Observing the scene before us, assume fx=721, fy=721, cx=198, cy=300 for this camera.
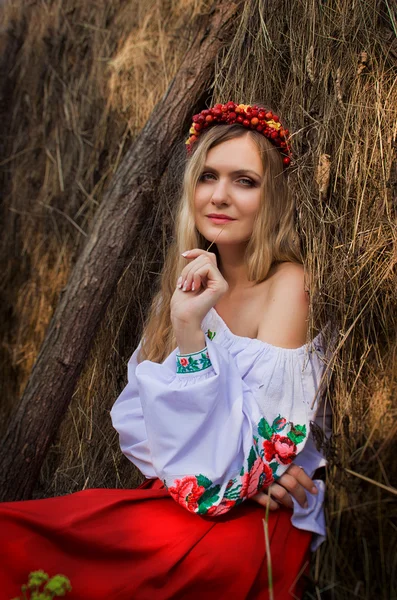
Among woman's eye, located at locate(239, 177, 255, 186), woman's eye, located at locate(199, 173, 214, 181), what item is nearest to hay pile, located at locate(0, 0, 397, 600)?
woman's eye, located at locate(239, 177, 255, 186)

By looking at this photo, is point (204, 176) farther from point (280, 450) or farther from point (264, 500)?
point (264, 500)

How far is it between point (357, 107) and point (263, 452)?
1.15 m

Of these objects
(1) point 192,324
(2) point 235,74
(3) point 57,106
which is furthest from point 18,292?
(1) point 192,324

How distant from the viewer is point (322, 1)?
2.52 m

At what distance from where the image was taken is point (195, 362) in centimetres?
205

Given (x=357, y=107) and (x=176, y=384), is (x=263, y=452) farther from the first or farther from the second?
(x=357, y=107)

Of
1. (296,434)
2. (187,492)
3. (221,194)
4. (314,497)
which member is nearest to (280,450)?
(296,434)

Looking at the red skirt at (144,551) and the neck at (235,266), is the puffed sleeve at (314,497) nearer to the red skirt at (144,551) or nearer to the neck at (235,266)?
the red skirt at (144,551)

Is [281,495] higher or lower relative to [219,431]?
lower

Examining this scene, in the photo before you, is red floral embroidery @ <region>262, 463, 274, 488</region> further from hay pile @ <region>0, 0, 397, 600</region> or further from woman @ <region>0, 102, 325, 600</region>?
hay pile @ <region>0, 0, 397, 600</region>

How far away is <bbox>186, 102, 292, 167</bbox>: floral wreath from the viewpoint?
2367mm

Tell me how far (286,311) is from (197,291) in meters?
0.28

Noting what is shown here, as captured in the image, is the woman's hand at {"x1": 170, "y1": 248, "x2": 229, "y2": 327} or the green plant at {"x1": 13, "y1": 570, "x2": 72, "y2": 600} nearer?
the green plant at {"x1": 13, "y1": 570, "x2": 72, "y2": 600}

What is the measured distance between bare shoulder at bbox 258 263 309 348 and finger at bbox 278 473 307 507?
0.39 metres
